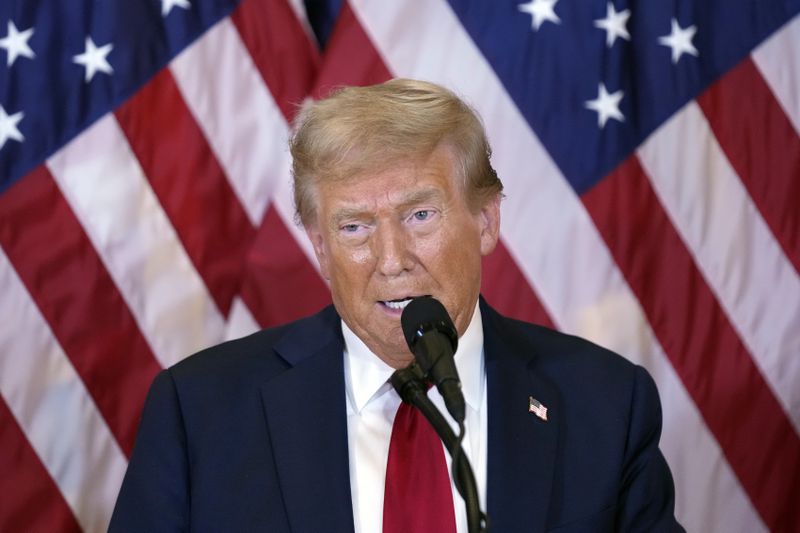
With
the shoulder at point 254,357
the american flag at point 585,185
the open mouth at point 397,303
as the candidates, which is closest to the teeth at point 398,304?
the open mouth at point 397,303

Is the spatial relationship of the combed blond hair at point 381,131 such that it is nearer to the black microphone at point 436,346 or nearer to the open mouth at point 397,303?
the open mouth at point 397,303

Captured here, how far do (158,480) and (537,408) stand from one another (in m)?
0.70

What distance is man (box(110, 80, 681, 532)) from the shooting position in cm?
198

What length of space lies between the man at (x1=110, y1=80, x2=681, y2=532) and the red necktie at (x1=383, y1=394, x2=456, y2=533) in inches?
1.0

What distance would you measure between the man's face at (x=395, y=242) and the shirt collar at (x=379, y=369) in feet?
0.23

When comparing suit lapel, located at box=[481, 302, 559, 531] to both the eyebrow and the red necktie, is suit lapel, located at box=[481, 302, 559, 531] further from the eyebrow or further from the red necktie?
the eyebrow

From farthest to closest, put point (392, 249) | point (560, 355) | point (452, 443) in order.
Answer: point (560, 355), point (392, 249), point (452, 443)

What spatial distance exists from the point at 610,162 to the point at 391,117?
1259mm

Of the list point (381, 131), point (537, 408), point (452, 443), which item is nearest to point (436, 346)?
point (452, 443)

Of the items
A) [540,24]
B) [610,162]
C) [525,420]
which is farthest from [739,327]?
[525,420]

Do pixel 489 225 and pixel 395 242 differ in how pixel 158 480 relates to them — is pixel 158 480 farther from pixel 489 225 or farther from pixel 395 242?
pixel 489 225

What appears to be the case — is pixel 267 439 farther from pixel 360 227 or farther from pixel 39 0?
pixel 39 0

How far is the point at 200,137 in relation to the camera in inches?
119

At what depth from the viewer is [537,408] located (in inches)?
84.5
